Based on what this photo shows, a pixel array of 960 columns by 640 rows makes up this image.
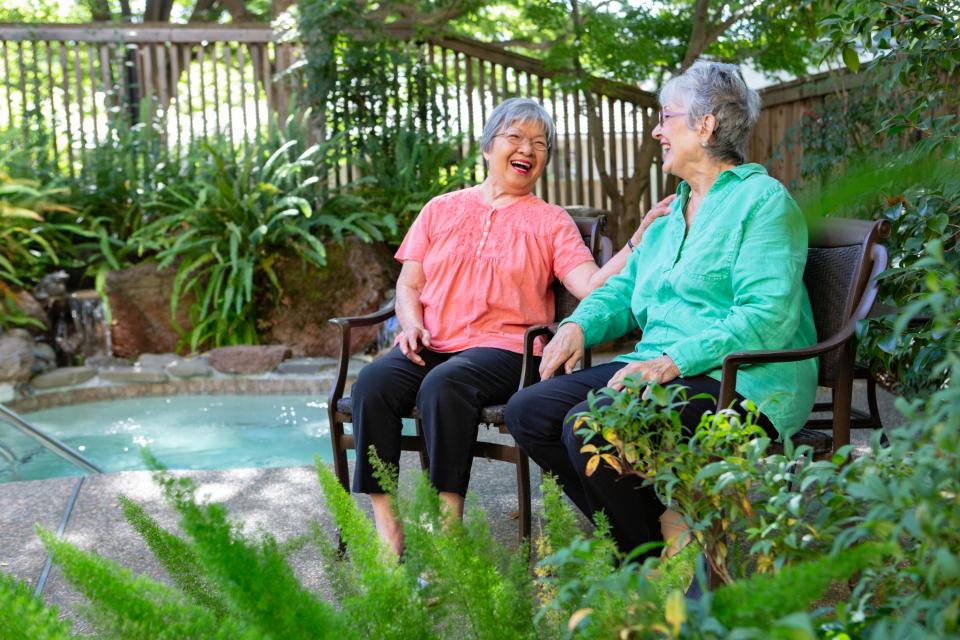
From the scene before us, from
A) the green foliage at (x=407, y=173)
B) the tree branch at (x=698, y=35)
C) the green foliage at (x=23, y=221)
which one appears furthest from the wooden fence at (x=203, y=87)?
the tree branch at (x=698, y=35)

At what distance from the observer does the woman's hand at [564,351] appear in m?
2.69

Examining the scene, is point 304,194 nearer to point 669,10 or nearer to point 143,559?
point 669,10

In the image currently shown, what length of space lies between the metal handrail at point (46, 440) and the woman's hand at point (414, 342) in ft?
5.57

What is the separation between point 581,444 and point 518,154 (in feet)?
3.86

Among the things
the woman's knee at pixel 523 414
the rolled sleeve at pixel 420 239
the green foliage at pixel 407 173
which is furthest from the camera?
the green foliage at pixel 407 173

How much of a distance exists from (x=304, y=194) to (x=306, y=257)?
26.6 inches

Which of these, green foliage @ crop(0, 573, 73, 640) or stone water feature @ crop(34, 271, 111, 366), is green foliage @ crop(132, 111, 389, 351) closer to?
stone water feature @ crop(34, 271, 111, 366)

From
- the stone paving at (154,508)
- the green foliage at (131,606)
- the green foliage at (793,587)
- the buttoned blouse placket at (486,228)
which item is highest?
the buttoned blouse placket at (486,228)

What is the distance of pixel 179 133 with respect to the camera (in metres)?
7.97

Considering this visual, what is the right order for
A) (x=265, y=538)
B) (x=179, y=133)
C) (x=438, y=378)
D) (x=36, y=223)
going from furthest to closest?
1. (x=179, y=133)
2. (x=36, y=223)
3. (x=438, y=378)
4. (x=265, y=538)

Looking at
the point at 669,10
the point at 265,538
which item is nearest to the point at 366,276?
the point at 669,10

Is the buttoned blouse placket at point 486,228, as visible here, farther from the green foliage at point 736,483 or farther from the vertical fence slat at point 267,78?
the vertical fence slat at point 267,78

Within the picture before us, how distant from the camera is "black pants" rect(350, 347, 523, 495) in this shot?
270 centimetres

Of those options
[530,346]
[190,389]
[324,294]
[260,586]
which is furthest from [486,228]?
[324,294]
